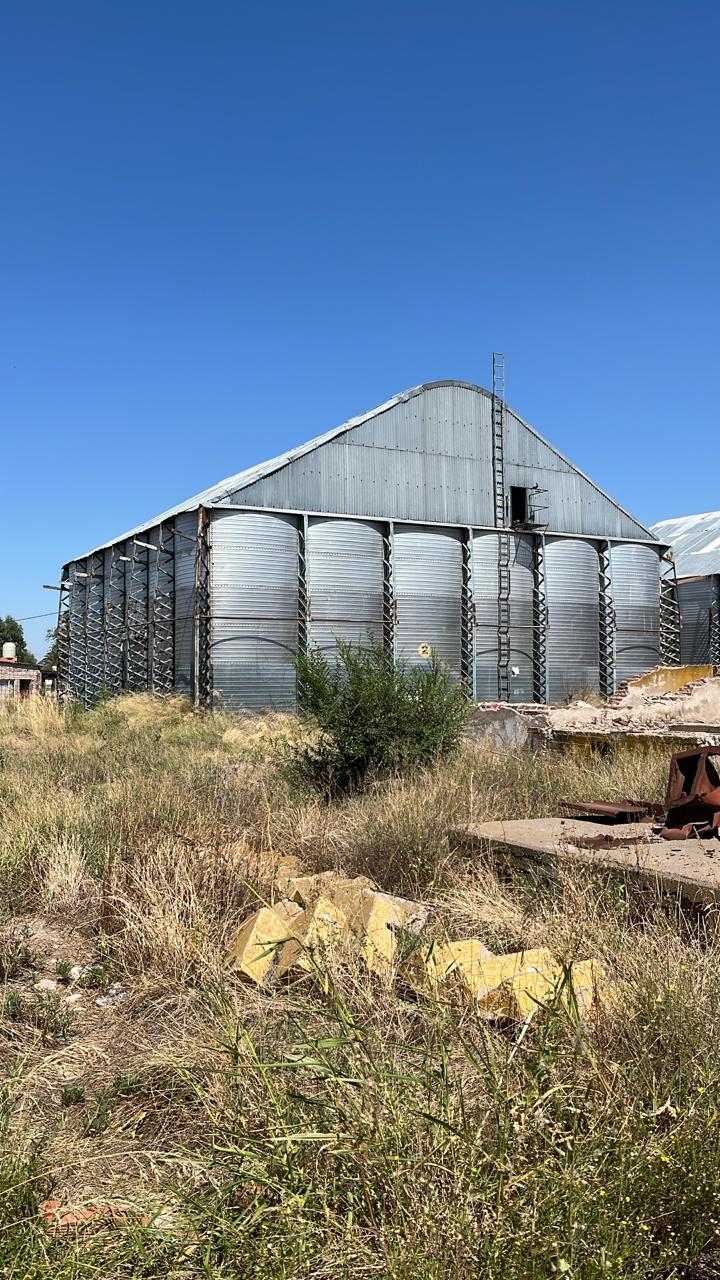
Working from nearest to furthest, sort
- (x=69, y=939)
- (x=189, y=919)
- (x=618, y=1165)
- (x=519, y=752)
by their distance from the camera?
1. (x=618, y=1165)
2. (x=189, y=919)
3. (x=69, y=939)
4. (x=519, y=752)

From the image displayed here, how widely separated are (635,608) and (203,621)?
1534cm

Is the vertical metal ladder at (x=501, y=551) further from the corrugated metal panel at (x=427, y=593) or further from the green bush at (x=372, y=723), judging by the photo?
the green bush at (x=372, y=723)

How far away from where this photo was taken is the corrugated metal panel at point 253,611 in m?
24.8

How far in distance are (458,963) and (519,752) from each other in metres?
8.78

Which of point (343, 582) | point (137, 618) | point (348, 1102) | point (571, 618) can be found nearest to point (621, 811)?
point (348, 1102)

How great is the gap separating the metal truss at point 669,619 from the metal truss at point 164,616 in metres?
16.9

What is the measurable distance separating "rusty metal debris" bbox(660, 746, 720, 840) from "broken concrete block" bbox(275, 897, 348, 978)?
236cm

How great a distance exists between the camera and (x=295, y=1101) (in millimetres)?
2885

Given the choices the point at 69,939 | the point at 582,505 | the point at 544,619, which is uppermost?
the point at 582,505

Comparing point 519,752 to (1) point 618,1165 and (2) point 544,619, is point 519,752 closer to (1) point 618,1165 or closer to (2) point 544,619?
(1) point 618,1165

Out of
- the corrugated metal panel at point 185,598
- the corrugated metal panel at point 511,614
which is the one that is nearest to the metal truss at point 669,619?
the corrugated metal panel at point 511,614

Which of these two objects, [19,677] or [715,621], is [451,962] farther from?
[19,677]

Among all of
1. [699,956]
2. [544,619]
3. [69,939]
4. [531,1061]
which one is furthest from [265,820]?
[544,619]

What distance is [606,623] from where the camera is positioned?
31328 mm
